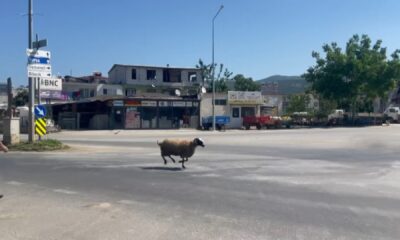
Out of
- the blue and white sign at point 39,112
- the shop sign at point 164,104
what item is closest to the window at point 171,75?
the shop sign at point 164,104

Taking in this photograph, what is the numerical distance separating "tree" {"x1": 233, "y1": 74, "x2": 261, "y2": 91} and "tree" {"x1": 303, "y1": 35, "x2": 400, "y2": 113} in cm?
4434

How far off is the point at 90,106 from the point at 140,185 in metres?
47.8

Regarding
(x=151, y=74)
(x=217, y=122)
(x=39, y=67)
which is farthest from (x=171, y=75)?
(x=39, y=67)

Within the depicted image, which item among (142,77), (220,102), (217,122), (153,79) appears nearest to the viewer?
(217,122)

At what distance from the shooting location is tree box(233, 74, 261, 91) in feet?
381

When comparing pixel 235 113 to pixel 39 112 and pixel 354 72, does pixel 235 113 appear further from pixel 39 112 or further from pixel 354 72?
pixel 39 112

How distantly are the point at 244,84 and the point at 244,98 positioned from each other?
5387cm

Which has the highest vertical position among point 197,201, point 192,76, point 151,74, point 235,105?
point 151,74

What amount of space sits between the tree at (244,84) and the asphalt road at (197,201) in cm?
9810

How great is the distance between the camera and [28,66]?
2475cm

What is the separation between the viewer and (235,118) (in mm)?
64375

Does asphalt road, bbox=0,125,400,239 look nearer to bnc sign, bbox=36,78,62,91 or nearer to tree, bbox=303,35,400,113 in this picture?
bnc sign, bbox=36,78,62,91

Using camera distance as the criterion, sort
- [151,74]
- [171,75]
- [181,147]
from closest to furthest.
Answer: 1. [181,147]
2. [151,74]
3. [171,75]

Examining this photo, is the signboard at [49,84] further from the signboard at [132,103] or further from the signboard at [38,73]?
the signboard at [132,103]
